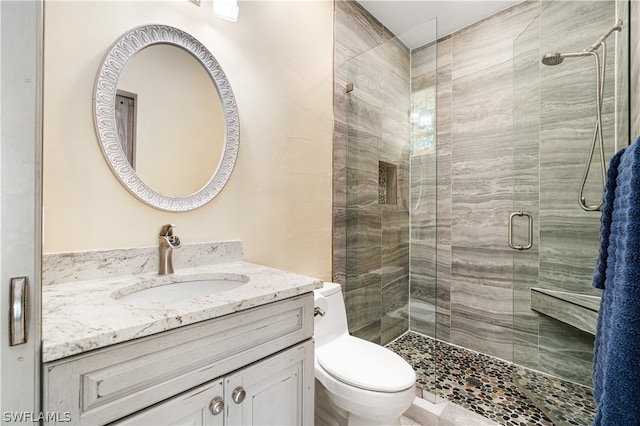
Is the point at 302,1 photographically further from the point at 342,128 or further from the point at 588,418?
the point at 588,418

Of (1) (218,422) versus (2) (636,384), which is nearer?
(2) (636,384)

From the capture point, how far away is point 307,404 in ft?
3.35

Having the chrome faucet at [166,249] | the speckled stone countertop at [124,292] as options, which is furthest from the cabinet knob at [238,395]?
the chrome faucet at [166,249]

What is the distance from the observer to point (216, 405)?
2.53ft

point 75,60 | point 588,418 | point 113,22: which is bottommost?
point 588,418

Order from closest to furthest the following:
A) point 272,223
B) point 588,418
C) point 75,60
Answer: point 75,60
point 588,418
point 272,223

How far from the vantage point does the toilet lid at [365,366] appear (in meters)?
1.22

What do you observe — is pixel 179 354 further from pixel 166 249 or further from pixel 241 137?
pixel 241 137

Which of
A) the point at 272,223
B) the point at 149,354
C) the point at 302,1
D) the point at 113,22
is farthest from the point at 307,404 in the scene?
the point at 302,1

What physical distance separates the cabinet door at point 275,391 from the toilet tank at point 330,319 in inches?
19.7

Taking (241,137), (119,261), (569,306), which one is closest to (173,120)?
(241,137)

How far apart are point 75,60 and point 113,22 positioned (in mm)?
208

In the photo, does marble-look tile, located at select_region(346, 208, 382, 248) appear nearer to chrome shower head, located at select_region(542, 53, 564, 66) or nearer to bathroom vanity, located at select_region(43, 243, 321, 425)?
bathroom vanity, located at select_region(43, 243, 321, 425)

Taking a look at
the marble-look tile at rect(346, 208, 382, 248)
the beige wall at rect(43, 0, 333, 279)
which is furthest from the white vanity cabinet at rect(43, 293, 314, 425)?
the marble-look tile at rect(346, 208, 382, 248)
